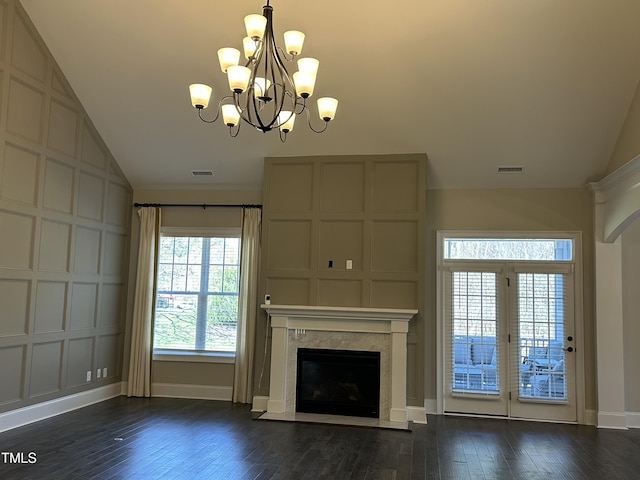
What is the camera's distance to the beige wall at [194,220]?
274 inches

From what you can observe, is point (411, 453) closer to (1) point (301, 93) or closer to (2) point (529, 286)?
(2) point (529, 286)

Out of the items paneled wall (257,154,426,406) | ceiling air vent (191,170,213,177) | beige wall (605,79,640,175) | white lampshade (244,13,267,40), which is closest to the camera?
white lampshade (244,13,267,40)

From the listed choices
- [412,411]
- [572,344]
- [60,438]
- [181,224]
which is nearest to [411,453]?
[412,411]

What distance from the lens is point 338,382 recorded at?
20.3ft

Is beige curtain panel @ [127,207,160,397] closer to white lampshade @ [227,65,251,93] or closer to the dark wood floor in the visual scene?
the dark wood floor

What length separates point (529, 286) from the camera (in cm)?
648

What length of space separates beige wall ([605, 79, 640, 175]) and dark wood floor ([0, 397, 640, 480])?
2.99 meters

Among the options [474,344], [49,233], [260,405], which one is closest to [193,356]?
[260,405]

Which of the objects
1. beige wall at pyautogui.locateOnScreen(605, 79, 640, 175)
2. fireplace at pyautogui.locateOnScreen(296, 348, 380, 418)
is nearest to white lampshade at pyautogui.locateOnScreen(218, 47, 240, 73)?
fireplace at pyautogui.locateOnScreen(296, 348, 380, 418)

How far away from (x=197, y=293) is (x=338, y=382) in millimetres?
2324

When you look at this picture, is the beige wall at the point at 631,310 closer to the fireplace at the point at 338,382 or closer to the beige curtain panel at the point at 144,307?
the fireplace at the point at 338,382

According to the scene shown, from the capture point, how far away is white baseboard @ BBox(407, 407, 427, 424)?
5980mm

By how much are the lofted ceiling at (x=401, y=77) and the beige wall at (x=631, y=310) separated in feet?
2.88

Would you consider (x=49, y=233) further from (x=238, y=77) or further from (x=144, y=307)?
(x=238, y=77)
